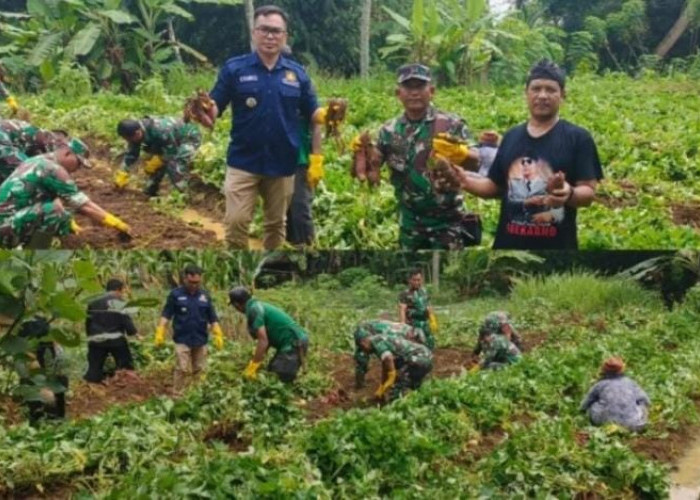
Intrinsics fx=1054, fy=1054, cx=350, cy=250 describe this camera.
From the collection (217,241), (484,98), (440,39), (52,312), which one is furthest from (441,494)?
(440,39)

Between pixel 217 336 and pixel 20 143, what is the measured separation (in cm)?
242

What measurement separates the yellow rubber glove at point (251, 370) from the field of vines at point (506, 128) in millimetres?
919

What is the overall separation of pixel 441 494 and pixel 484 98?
11170 mm

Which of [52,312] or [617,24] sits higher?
[617,24]

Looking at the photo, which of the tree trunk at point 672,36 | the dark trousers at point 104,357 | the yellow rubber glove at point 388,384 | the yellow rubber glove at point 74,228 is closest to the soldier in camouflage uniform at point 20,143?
the yellow rubber glove at point 74,228

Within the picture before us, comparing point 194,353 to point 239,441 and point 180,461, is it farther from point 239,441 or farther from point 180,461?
point 180,461

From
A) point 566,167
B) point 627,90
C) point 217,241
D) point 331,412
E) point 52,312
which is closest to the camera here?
point 566,167

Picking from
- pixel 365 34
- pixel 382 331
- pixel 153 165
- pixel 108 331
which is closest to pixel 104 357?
pixel 108 331

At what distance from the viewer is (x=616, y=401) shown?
621cm

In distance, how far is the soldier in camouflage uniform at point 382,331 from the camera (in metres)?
5.97

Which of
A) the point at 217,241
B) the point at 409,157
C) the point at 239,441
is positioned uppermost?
the point at 409,157

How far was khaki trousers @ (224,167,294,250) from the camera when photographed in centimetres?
554

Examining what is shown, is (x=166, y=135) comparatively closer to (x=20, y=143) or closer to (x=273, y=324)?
(x=20, y=143)

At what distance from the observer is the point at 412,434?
5.04 metres
